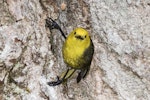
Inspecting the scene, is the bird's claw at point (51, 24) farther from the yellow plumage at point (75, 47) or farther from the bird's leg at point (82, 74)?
the bird's leg at point (82, 74)

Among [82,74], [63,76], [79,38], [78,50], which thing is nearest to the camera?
[79,38]

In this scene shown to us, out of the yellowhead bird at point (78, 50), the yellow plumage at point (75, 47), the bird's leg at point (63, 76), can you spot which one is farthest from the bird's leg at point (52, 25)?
the bird's leg at point (63, 76)

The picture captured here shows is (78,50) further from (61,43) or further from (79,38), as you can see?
(61,43)

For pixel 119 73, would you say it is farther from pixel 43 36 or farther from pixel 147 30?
pixel 43 36

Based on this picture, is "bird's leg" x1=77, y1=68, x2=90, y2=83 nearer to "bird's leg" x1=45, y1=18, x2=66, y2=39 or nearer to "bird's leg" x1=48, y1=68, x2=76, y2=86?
"bird's leg" x1=48, y1=68, x2=76, y2=86

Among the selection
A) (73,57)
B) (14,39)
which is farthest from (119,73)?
(14,39)

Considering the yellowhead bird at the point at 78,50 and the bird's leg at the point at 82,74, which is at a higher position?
the yellowhead bird at the point at 78,50

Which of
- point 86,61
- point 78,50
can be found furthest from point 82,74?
point 78,50
